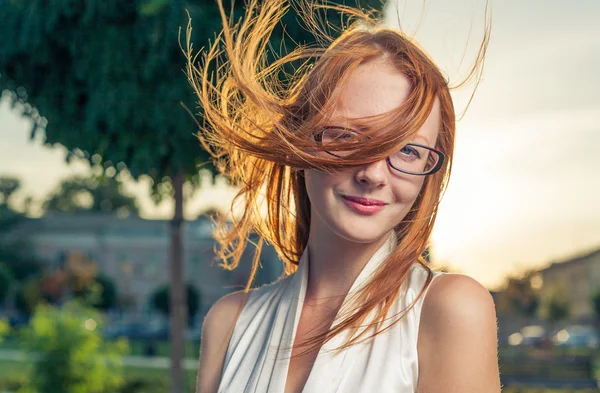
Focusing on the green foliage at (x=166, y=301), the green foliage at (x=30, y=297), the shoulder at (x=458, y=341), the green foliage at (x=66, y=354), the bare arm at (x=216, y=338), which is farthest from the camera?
the green foliage at (x=166, y=301)

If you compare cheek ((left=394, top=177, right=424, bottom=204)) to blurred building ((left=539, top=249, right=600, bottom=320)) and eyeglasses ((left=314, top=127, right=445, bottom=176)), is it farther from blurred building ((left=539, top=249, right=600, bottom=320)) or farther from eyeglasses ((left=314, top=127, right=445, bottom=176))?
blurred building ((left=539, top=249, right=600, bottom=320))

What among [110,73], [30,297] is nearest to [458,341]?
[110,73]

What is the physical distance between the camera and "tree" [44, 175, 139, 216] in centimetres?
5797

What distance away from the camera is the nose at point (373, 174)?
1.73m

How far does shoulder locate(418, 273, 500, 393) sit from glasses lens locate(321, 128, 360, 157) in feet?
1.16

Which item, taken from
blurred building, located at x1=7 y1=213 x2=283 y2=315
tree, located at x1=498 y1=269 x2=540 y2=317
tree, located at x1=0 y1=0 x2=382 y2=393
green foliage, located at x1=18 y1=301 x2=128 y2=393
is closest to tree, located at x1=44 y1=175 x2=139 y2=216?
blurred building, located at x1=7 y1=213 x2=283 y2=315

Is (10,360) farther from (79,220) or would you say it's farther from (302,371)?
(79,220)

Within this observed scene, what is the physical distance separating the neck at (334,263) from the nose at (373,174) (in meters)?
0.18

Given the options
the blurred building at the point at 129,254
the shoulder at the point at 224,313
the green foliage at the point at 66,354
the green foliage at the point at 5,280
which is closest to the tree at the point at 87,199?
the blurred building at the point at 129,254

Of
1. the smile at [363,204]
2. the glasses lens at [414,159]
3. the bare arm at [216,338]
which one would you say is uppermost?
the glasses lens at [414,159]

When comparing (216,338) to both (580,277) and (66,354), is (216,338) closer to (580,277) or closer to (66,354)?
(66,354)

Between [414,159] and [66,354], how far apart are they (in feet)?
31.1

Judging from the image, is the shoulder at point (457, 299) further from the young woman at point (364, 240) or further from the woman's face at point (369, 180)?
the woman's face at point (369, 180)

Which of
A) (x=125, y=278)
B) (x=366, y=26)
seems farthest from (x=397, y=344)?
(x=125, y=278)
